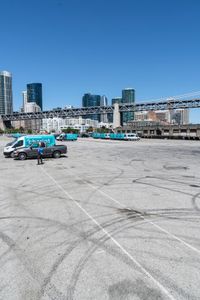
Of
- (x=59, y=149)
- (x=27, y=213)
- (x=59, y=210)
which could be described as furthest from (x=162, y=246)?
(x=59, y=149)

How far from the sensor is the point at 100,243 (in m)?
6.33

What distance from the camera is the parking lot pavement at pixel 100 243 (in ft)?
15.3

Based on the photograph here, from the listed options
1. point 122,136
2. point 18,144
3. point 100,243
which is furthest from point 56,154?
point 122,136

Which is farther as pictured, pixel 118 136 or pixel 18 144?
pixel 118 136

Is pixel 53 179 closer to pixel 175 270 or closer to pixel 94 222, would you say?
pixel 94 222

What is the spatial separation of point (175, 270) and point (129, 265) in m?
0.93

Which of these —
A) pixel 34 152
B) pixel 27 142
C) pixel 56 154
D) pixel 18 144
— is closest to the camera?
pixel 34 152

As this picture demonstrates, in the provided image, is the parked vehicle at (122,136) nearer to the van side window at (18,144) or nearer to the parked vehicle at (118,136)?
the parked vehicle at (118,136)

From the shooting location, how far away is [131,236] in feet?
22.0

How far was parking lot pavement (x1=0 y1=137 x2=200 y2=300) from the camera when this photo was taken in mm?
4652

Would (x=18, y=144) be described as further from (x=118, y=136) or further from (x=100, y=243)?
(x=118, y=136)

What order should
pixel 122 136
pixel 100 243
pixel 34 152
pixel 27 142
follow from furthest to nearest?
pixel 122 136, pixel 27 142, pixel 34 152, pixel 100 243

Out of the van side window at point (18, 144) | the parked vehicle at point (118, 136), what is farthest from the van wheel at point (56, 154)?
the parked vehicle at point (118, 136)

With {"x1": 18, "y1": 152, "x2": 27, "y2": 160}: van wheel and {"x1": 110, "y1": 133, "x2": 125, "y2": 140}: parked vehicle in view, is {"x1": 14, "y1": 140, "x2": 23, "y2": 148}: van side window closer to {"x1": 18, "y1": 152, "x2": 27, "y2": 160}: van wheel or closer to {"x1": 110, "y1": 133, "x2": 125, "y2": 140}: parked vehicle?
{"x1": 18, "y1": 152, "x2": 27, "y2": 160}: van wheel
